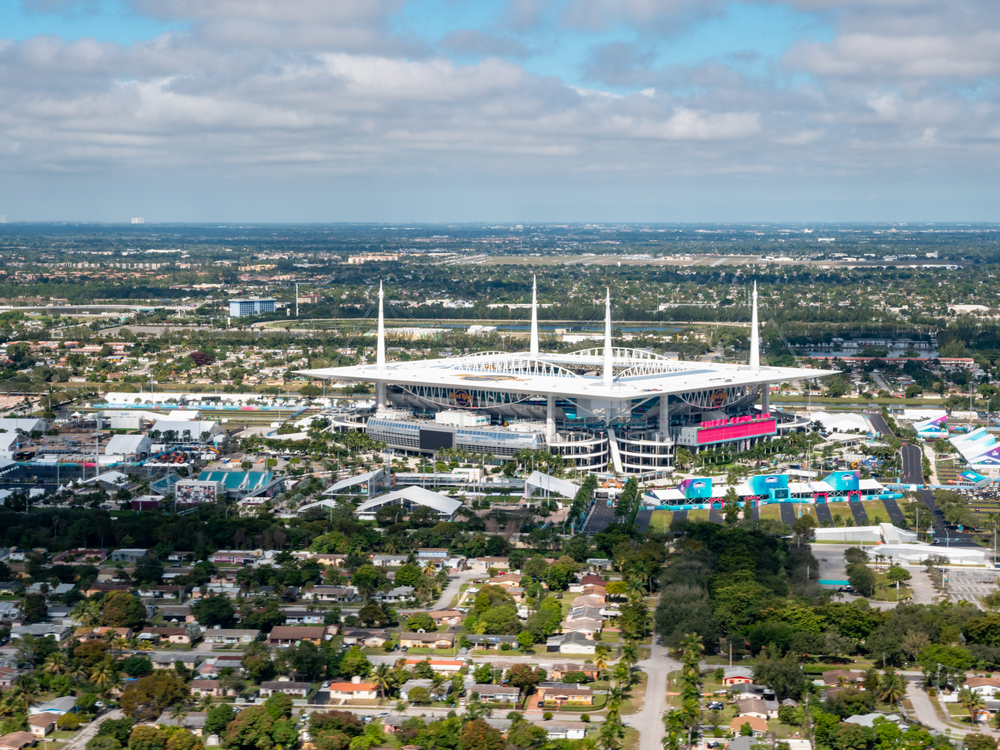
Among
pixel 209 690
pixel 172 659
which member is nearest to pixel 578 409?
pixel 172 659

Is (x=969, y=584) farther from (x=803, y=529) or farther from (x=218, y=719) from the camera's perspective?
(x=218, y=719)

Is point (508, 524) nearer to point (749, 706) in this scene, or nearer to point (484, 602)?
point (484, 602)

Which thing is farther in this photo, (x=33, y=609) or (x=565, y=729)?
(x=33, y=609)

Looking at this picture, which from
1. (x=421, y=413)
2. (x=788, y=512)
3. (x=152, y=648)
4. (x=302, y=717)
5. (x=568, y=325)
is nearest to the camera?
(x=302, y=717)

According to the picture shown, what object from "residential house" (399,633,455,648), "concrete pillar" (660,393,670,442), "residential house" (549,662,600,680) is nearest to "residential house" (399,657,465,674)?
"residential house" (399,633,455,648)

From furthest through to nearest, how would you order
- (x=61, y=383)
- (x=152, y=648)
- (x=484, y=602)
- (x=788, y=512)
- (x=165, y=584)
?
(x=61, y=383), (x=788, y=512), (x=165, y=584), (x=484, y=602), (x=152, y=648)

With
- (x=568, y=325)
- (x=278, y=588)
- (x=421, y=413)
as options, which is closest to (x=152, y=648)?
(x=278, y=588)

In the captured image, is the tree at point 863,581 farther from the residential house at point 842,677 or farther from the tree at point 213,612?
the tree at point 213,612

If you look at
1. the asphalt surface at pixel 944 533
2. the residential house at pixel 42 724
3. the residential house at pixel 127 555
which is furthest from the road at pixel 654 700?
the residential house at pixel 127 555
